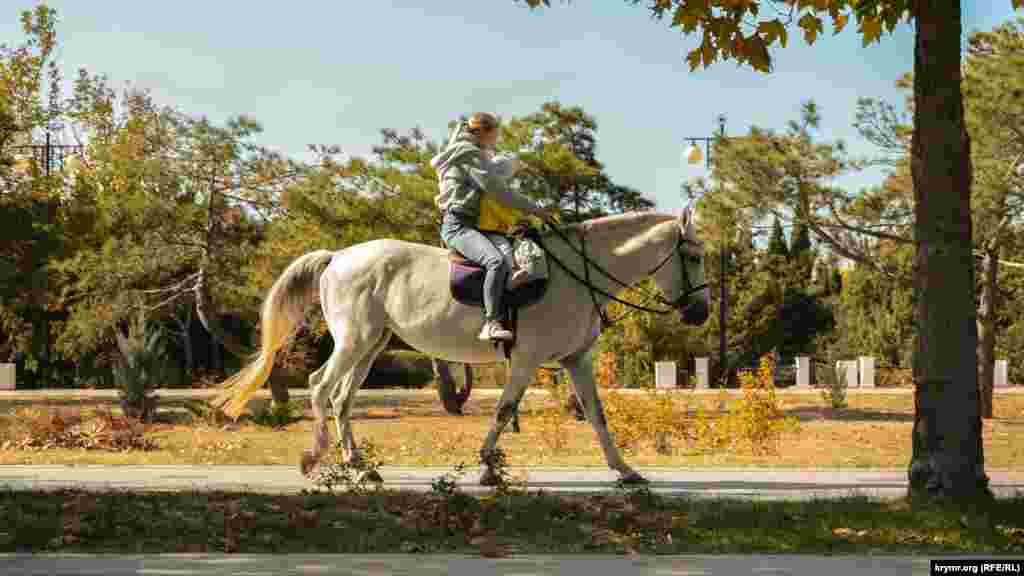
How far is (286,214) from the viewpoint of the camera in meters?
28.2

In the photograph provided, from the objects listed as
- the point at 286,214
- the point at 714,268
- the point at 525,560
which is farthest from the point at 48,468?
the point at 714,268

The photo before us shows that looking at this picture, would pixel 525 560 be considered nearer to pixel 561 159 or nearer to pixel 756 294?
pixel 561 159

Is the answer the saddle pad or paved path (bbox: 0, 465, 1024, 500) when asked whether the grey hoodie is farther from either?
paved path (bbox: 0, 465, 1024, 500)

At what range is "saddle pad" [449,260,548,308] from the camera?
10.9 metres

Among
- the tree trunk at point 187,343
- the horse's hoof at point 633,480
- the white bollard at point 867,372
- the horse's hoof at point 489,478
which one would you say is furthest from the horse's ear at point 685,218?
the tree trunk at point 187,343

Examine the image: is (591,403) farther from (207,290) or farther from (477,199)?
(207,290)

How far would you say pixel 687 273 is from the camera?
36.8 ft

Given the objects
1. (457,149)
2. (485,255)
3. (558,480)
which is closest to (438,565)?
(485,255)

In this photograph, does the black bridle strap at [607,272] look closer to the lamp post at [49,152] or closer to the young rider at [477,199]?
the young rider at [477,199]

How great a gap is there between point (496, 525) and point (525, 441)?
12.1 meters

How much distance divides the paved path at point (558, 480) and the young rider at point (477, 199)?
5.39 feet

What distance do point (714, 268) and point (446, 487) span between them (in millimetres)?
41299

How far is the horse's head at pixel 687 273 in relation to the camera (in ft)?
36.8

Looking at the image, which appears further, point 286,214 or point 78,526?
point 286,214
